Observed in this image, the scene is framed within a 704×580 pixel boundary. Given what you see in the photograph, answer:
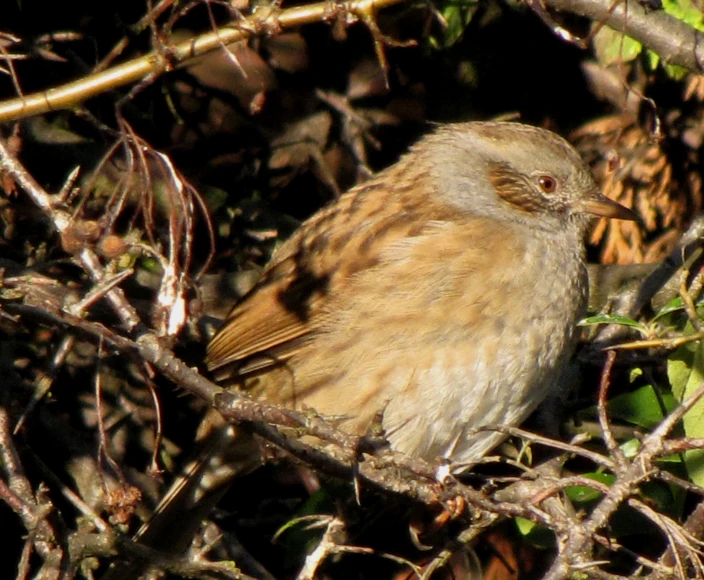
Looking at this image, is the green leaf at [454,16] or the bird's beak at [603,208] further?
the green leaf at [454,16]

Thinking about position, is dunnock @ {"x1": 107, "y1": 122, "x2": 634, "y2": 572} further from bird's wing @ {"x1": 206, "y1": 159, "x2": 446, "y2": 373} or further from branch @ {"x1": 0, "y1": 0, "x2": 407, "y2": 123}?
branch @ {"x1": 0, "y1": 0, "x2": 407, "y2": 123}

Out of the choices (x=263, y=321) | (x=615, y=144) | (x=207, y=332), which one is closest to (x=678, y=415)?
(x=263, y=321)

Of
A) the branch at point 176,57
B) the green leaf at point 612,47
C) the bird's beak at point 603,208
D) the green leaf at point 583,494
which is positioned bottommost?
the green leaf at point 583,494

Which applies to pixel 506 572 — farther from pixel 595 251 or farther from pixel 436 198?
pixel 595 251

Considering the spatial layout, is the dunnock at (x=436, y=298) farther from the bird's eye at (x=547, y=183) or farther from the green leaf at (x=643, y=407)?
the green leaf at (x=643, y=407)

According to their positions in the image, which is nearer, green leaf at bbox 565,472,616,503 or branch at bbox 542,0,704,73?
green leaf at bbox 565,472,616,503

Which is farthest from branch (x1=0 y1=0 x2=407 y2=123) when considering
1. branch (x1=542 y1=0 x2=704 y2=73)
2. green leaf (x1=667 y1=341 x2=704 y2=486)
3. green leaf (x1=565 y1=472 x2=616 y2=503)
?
green leaf (x1=565 y1=472 x2=616 y2=503)

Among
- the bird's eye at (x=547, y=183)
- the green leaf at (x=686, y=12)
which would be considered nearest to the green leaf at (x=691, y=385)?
the bird's eye at (x=547, y=183)

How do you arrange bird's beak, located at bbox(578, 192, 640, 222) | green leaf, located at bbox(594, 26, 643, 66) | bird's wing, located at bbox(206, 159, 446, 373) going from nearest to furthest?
1. bird's wing, located at bbox(206, 159, 446, 373)
2. bird's beak, located at bbox(578, 192, 640, 222)
3. green leaf, located at bbox(594, 26, 643, 66)
